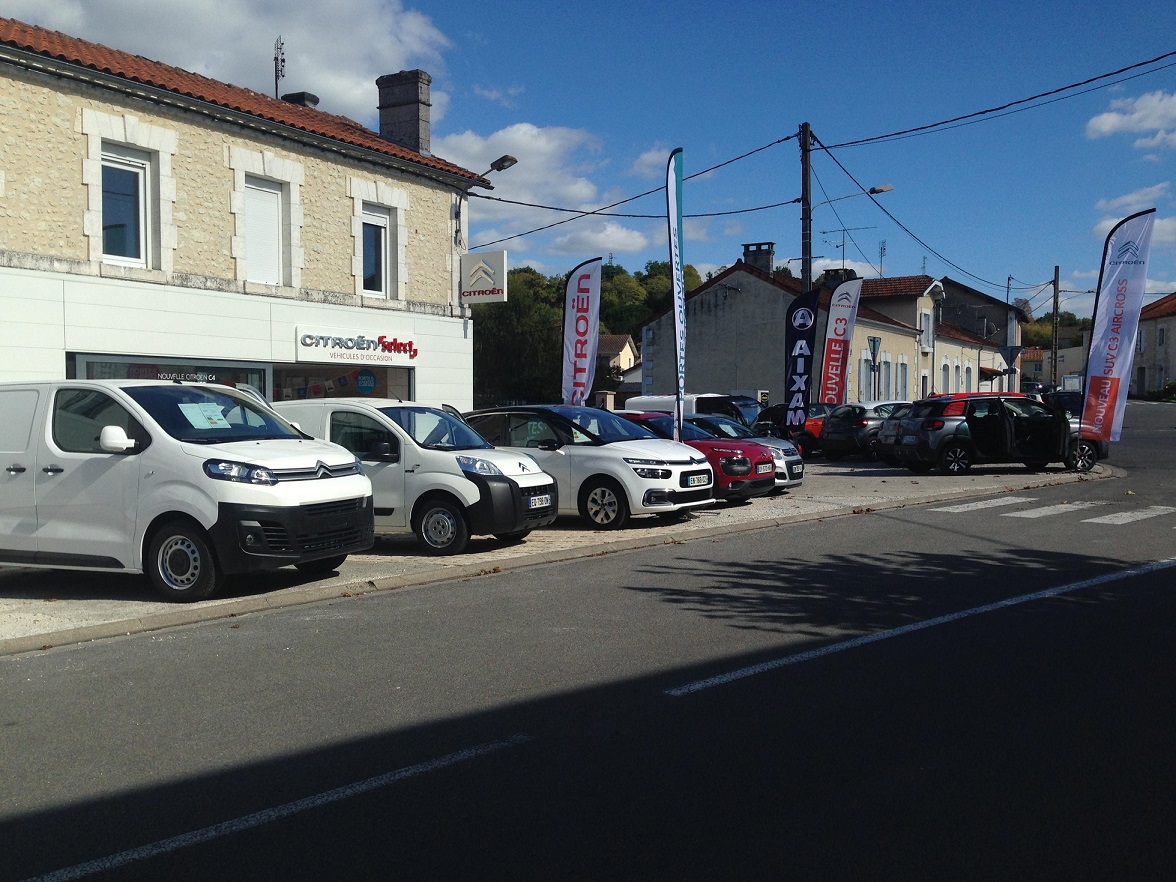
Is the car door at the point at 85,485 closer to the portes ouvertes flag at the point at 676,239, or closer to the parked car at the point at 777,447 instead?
the portes ouvertes flag at the point at 676,239

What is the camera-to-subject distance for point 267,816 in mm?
4066

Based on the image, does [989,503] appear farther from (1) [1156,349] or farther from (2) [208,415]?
(1) [1156,349]

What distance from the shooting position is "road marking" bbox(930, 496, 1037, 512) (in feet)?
48.9

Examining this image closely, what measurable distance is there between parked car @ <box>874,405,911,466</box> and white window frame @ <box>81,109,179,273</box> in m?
14.6

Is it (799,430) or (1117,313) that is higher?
(1117,313)

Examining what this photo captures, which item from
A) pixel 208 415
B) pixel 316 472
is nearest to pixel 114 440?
pixel 208 415

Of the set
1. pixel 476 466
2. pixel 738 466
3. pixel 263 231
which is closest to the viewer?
pixel 476 466

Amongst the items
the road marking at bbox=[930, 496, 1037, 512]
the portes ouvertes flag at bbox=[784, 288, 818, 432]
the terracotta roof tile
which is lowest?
the road marking at bbox=[930, 496, 1037, 512]

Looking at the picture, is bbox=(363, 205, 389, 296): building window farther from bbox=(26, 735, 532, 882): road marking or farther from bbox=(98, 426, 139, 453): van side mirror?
bbox=(26, 735, 532, 882): road marking

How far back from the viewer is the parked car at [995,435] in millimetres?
20297

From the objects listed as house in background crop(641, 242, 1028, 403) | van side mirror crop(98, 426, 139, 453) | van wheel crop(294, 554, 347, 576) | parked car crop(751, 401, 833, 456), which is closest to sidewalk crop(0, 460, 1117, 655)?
van wheel crop(294, 554, 347, 576)

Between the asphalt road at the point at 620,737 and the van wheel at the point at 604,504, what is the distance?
160 inches

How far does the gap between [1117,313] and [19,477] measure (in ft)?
61.1

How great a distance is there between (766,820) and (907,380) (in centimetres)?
4821
